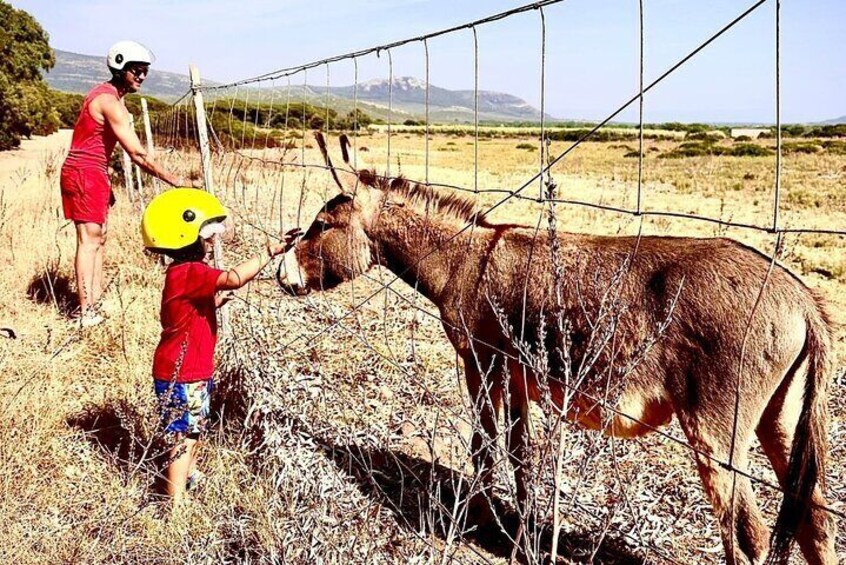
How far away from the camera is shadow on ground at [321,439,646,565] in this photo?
12.3 ft

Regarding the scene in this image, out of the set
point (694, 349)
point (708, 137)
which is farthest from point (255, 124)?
point (708, 137)

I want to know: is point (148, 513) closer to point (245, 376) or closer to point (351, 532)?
point (351, 532)

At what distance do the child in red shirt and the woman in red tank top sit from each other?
6.92 ft

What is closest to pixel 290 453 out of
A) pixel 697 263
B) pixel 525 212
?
pixel 697 263

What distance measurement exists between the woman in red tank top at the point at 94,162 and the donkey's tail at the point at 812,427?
462 centimetres

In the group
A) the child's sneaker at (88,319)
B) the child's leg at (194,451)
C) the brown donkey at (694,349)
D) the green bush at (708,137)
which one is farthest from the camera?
the green bush at (708,137)

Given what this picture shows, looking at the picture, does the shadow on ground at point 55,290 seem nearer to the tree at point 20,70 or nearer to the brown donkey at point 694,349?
the brown donkey at point 694,349

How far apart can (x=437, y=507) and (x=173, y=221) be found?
2.04 meters

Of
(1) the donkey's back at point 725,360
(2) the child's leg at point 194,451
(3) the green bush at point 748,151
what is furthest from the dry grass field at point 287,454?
(3) the green bush at point 748,151

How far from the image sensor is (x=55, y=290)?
6848mm

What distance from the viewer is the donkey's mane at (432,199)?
13.8 ft

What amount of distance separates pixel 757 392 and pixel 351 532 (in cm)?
196

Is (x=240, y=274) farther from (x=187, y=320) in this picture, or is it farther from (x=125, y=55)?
(x=125, y=55)

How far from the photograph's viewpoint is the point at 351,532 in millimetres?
3217
